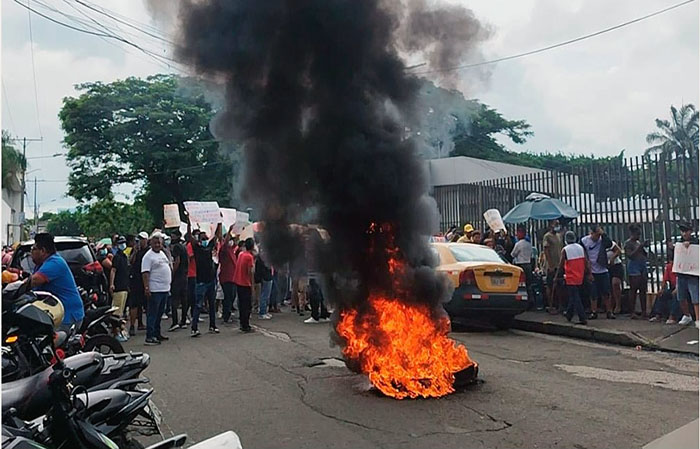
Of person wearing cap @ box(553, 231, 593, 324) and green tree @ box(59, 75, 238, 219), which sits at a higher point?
green tree @ box(59, 75, 238, 219)

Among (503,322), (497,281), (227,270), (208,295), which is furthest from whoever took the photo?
(227,270)

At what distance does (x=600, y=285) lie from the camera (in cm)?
1172

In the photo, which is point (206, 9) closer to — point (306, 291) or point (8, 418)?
point (8, 418)

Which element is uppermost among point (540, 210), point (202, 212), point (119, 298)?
point (202, 212)

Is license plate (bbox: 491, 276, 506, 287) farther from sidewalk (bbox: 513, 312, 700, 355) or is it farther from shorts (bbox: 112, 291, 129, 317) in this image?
shorts (bbox: 112, 291, 129, 317)

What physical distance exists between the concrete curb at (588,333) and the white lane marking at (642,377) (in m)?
1.87

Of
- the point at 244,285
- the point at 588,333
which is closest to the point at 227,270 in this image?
the point at 244,285

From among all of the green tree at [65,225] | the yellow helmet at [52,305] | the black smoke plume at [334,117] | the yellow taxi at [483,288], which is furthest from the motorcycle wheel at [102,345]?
the green tree at [65,225]

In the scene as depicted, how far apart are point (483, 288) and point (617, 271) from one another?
2892 mm

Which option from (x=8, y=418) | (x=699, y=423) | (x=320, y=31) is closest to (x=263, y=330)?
(x=320, y=31)

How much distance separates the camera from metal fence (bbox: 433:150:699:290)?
11031mm

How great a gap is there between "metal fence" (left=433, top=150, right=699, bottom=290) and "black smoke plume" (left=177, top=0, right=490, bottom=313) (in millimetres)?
4677

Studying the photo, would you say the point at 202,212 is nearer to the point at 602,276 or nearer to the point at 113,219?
the point at 602,276

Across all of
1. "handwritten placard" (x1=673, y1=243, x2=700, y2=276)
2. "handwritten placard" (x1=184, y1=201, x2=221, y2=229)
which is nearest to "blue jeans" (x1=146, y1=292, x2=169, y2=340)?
"handwritten placard" (x1=184, y1=201, x2=221, y2=229)
